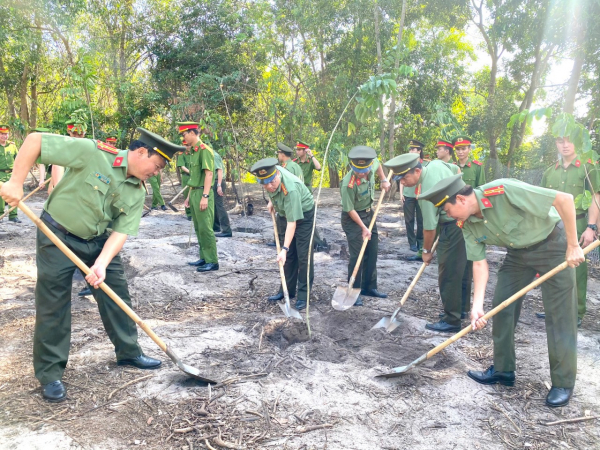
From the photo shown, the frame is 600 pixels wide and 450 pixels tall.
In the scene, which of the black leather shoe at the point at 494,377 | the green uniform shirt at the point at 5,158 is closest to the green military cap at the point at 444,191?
the black leather shoe at the point at 494,377

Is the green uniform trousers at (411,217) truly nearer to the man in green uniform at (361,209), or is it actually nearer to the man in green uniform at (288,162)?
the man in green uniform at (288,162)

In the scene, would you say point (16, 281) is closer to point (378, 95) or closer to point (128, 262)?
point (128, 262)

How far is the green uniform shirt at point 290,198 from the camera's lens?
15.4 feet

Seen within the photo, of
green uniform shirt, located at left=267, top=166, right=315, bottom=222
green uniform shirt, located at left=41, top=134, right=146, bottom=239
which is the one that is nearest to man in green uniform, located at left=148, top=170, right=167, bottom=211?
green uniform shirt, located at left=267, top=166, right=315, bottom=222

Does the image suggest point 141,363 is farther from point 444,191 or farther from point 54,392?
point 444,191

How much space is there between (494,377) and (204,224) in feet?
13.6

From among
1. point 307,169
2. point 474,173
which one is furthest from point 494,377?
point 307,169

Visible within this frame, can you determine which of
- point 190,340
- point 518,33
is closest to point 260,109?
point 518,33

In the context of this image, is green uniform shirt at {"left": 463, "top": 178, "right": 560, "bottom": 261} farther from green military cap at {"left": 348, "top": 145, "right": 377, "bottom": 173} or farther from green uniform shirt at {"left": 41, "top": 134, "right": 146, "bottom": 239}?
green uniform shirt at {"left": 41, "top": 134, "right": 146, "bottom": 239}

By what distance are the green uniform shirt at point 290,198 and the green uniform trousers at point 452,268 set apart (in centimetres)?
148

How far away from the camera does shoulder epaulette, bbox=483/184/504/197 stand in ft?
9.79

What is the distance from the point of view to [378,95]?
4.30 metres

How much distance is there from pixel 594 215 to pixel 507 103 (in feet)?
34.4

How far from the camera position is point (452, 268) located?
439 centimetres
